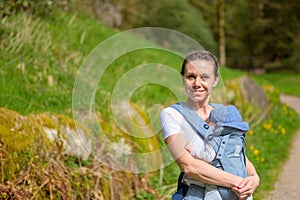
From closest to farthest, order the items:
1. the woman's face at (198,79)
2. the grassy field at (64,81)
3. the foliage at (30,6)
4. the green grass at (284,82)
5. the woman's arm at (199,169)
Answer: the woman's arm at (199,169)
the woman's face at (198,79)
the grassy field at (64,81)
the foliage at (30,6)
the green grass at (284,82)

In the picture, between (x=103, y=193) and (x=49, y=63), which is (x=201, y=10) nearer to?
(x=49, y=63)

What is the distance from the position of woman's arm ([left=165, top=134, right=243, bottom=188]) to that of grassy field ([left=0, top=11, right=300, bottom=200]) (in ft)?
7.22

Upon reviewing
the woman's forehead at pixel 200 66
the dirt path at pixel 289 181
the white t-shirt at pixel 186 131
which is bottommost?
the dirt path at pixel 289 181

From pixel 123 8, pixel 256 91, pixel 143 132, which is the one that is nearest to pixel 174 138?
pixel 143 132

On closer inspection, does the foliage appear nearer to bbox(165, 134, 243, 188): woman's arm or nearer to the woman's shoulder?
the woman's shoulder

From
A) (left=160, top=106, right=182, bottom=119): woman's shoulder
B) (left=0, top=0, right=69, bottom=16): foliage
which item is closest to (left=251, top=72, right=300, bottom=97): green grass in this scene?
(left=0, top=0, right=69, bottom=16): foliage

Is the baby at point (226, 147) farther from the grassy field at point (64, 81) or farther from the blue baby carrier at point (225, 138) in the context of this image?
the grassy field at point (64, 81)

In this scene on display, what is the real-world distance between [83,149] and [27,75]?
2.28 m

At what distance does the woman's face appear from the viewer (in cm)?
265

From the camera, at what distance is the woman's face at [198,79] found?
8.70 ft

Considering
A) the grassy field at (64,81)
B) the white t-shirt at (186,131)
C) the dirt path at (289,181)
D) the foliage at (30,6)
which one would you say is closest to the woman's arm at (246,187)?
the white t-shirt at (186,131)

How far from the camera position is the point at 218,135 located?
260 centimetres

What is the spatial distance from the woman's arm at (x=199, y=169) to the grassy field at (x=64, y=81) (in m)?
2.20

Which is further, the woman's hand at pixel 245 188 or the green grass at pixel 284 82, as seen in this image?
the green grass at pixel 284 82
